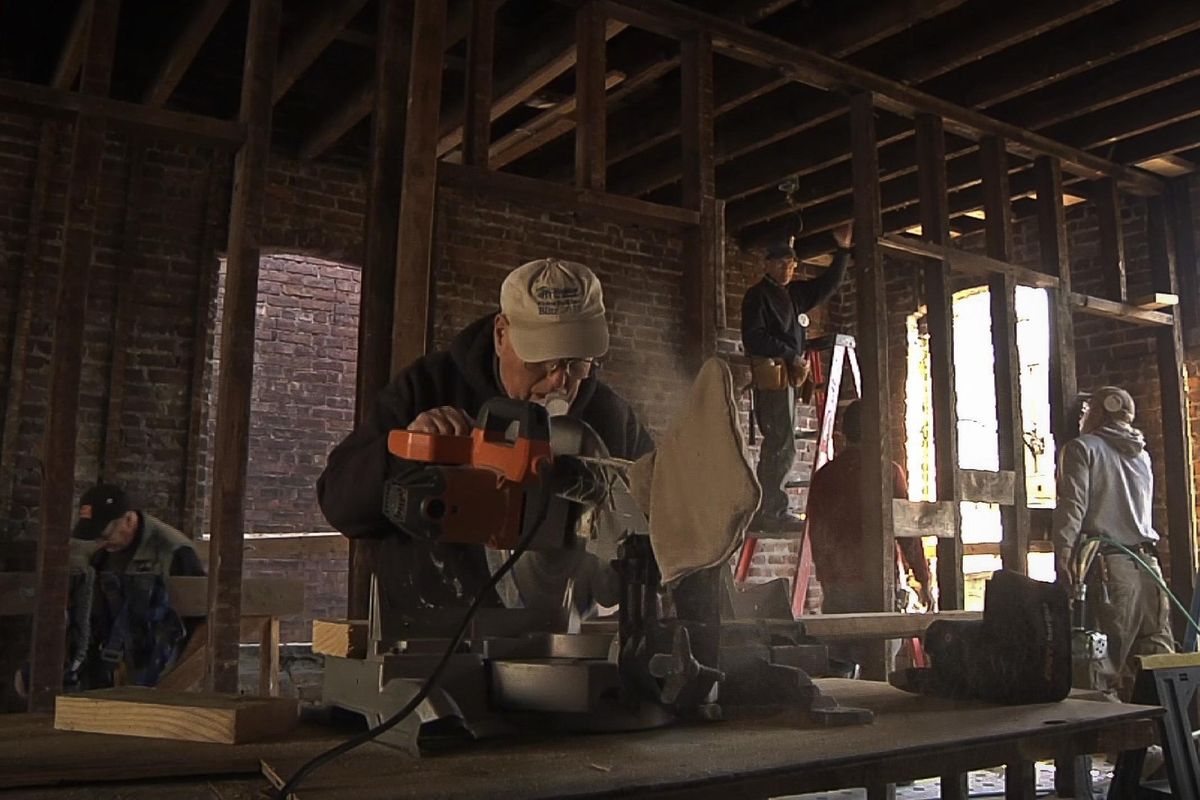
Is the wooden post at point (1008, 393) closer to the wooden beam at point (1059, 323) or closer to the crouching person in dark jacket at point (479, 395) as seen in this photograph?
the wooden beam at point (1059, 323)

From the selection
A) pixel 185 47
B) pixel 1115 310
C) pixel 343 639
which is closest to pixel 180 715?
pixel 343 639

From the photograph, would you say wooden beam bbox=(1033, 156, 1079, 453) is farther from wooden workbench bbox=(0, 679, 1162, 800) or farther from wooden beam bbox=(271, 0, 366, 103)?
wooden workbench bbox=(0, 679, 1162, 800)

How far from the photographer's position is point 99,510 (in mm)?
5504

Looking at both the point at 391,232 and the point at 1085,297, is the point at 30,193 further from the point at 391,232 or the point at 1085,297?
the point at 1085,297

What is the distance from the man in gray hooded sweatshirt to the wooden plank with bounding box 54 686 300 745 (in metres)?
5.34

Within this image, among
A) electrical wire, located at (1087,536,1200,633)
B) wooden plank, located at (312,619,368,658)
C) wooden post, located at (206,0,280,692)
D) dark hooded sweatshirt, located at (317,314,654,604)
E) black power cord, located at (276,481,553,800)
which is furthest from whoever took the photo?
electrical wire, located at (1087,536,1200,633)

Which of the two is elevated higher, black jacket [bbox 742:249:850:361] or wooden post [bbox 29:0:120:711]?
black jacket [bbox 742:249:850:361]

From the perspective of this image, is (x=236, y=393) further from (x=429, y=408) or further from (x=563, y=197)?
(x=563, y=197)

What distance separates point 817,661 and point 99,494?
4727 mm

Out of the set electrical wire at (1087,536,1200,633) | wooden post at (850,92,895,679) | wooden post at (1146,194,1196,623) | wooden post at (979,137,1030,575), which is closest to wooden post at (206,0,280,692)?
wooden post at (850,92,895,679)

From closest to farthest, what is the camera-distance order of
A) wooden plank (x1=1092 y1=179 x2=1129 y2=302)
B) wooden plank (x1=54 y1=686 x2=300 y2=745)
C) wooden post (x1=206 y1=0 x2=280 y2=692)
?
1. wooden plank (x1=54 y1=686 x2=300 y2=745)
2. wooden post (x1=206 y1=0 x2=280 y2=692)
3. wooden plank (x1=1092 y1=179 x2=1129 y2=302)

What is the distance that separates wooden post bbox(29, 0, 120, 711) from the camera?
3.14 metres

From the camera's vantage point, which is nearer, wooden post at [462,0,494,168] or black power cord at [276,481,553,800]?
black power cord at [276,481,553,800]

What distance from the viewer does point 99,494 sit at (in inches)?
219
